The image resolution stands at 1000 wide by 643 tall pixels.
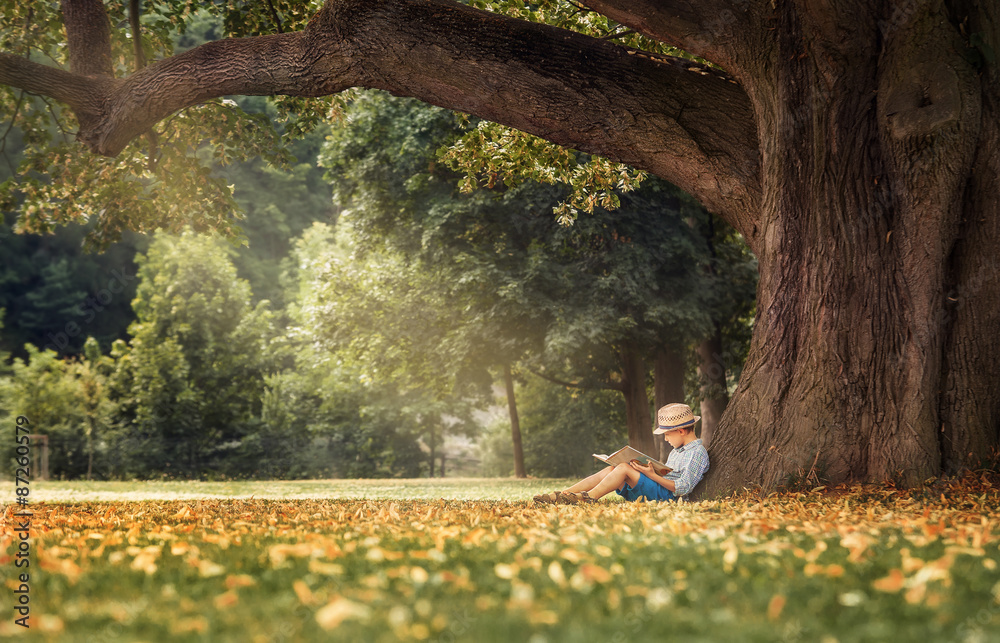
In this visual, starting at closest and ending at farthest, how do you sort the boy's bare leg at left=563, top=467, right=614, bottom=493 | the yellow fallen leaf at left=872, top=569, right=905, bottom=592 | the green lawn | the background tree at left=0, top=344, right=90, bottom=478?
the yellow fallen leaf at left=872, top=569, right=905, bottom=592 < the boy's bare leg at left=563, top=467, right=614, bottom=493 < the green lawn < the background tree at left=0, top=344, right=90, bottom=478

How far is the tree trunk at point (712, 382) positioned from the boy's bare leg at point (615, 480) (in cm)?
1106

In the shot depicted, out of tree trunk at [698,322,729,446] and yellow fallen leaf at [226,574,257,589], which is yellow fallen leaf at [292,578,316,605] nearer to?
yellow fallen leaf at [226,574,257,589]

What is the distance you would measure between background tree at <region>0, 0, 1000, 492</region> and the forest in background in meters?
3.65

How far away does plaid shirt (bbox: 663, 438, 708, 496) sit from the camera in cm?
710

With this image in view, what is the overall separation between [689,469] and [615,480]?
74cm

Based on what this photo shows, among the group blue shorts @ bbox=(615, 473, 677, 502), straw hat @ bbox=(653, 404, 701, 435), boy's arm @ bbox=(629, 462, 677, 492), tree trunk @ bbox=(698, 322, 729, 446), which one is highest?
tree trunk @ bbox=(698, 322, 729, 446)

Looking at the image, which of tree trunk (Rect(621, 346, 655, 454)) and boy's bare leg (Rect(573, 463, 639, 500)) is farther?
tree trunk (Rect(621, 346, 655, 454))

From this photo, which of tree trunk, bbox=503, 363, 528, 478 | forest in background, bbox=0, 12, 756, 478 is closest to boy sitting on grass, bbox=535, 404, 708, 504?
forest in background, bbox=0, 12, 756, 478

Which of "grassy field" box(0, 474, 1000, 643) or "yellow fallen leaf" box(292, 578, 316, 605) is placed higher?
"yellow fallen leaf" box(292, 578, 316, 605)

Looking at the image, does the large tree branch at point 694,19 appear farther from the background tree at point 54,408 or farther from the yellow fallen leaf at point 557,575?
the background tree at point 54,408

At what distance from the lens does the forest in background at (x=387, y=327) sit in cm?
1745

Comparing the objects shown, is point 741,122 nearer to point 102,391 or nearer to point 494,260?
point 494,260

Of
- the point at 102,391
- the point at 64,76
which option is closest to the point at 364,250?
the point at 102,391


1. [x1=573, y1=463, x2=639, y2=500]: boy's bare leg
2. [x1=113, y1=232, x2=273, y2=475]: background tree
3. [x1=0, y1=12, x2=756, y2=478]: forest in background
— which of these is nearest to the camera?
[x1=573, y1=463, x2=639, y2=500]: boy's bare leg
